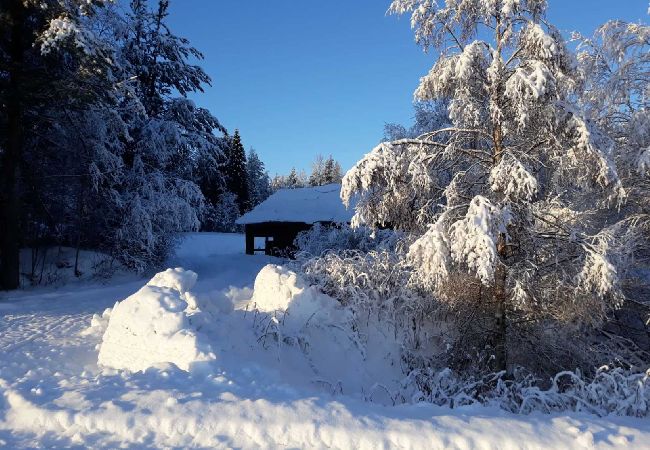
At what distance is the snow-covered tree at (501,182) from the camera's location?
681 centimetres

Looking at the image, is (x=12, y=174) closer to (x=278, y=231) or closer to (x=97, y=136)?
(x=97, y=136)

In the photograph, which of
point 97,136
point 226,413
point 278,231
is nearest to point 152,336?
point 226,413

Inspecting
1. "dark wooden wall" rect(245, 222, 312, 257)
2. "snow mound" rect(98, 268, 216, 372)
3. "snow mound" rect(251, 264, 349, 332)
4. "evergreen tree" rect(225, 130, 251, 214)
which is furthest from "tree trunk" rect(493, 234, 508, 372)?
"evergreen tree" rect(225, 130, 251, 214)

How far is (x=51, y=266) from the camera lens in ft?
49.3

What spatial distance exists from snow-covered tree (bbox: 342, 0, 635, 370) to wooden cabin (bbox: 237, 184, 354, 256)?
574 inches

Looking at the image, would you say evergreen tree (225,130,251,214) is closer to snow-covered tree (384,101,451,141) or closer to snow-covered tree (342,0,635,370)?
snow-covered tree (384,101,451,141)

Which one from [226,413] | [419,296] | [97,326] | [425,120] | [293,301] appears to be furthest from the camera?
[425,120]

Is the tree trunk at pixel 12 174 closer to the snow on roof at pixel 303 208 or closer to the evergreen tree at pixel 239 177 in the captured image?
the snow on roof at pixel 303 208

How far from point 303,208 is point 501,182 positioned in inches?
711

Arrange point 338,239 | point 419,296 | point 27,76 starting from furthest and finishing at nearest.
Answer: point 338,239 < point 27,76 < point 419,296

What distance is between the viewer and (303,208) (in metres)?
24.7

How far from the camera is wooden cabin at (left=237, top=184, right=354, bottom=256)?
77.2ft

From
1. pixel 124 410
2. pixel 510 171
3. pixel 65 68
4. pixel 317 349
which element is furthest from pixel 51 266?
pixel 510 171

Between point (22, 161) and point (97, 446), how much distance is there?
11.4 meters
